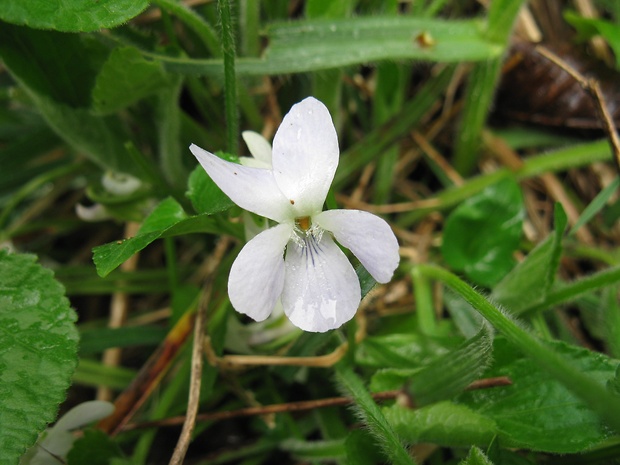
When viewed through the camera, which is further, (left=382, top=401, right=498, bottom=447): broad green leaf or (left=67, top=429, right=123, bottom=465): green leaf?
(left=67, top=429, right=123, bottom=465): green leaf

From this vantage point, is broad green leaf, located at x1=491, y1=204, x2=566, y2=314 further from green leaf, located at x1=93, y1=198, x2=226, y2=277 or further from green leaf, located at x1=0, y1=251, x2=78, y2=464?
green leaf, located at x1=0, y1=251, x2=78, y2=464

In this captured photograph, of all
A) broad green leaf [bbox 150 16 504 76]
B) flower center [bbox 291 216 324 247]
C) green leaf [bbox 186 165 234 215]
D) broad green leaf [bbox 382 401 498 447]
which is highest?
broad green leaf [bbox 150 16 504 76]

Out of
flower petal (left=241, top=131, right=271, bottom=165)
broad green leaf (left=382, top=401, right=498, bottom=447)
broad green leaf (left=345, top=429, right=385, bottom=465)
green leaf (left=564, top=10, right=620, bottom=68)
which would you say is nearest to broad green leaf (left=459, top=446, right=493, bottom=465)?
broad green leaf (left=382, top=401, right=498, bottom=447)

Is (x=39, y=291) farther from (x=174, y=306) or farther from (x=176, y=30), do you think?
(x=176, y=30)

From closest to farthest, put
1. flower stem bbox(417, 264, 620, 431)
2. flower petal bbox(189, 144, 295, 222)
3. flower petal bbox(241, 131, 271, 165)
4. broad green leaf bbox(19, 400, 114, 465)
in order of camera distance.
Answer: flower stem bbox(417, 264, 620, 431)
flower petal bbox(189, 144, 295, 222)
flower petal bbox(241, 131, 271, 165)
broad green leaf bbox(19, 400, 114, 465)

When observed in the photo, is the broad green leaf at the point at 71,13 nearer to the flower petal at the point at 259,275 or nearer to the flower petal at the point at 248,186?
the flower petal at the point at 248,186

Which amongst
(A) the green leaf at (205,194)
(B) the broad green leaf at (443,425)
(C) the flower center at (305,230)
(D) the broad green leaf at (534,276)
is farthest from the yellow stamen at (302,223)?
(D) the broad green leaf at (534,276)

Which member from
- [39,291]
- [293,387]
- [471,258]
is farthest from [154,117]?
[471,258]
